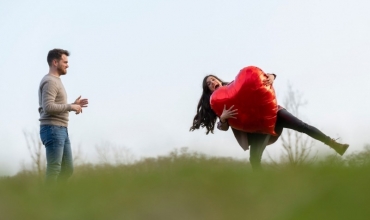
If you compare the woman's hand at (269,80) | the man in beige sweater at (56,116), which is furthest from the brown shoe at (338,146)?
the man in beige sweater at (56,116)

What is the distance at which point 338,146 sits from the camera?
582cm

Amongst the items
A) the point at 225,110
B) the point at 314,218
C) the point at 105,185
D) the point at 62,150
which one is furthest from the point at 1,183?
the point at 225,110

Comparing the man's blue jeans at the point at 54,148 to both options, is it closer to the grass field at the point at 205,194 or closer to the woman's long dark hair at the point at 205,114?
Result: the woman's long dark hair at the point at 205,114

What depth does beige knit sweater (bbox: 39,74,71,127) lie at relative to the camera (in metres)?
5.57

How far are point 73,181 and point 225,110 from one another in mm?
2927

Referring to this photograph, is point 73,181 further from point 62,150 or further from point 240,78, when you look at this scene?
point 240,78

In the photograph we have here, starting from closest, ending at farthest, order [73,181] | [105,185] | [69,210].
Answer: [69,210], [105,185], [73,181]

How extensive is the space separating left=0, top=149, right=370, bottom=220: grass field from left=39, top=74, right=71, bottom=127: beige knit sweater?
208cm

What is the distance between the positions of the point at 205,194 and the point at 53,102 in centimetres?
323

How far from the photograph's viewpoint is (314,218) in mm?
2174

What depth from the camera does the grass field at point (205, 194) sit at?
2.37m

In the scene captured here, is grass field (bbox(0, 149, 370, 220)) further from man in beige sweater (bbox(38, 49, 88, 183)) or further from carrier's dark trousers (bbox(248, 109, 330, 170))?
carrier's dark trousers (bbox(248, 109, 330, 170))

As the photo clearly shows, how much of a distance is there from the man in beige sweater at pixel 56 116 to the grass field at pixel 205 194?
6.71 feet

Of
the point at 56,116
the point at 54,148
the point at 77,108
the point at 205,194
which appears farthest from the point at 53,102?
the point at 205,194
